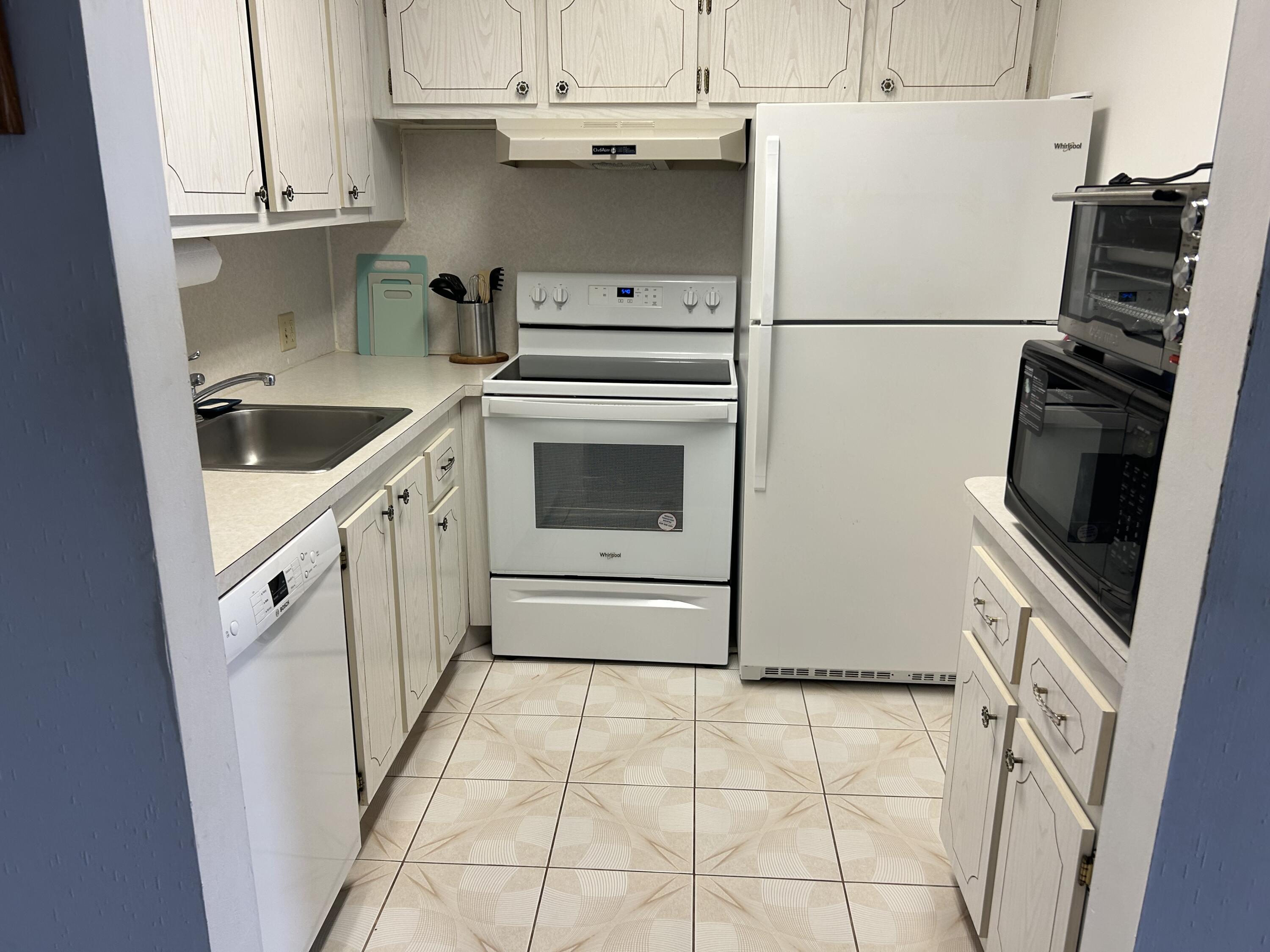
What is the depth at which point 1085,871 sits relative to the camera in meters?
1.16

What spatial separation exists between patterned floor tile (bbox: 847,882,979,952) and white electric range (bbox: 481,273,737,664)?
1.00 m

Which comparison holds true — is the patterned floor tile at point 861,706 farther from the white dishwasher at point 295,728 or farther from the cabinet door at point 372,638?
the white dishwasher at point 295,728

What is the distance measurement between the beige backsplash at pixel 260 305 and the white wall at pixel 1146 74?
2.16m

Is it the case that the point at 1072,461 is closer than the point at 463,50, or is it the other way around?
the point at 1072,461

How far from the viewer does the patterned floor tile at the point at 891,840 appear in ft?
6.50

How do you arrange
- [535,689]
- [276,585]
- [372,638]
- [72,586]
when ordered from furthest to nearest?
[535,689] < [372,638] < [276,585] < [72,586]

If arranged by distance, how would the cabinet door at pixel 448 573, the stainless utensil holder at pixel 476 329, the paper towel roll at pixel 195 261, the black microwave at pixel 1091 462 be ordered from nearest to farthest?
the black microwave at pixel 1091 462, the paper towel roll at pixel 195 261, the cabinet door at pixel 448 573, the stainless utensil holder at pixel 476 329

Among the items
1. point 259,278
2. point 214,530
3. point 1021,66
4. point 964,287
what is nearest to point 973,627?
point 964,287

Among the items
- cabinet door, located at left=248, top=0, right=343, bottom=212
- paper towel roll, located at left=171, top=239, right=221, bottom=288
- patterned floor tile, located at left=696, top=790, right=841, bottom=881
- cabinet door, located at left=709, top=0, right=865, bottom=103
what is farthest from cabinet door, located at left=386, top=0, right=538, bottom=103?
patterned floor tile, located at left=696, top=790, right=841, bottom=881

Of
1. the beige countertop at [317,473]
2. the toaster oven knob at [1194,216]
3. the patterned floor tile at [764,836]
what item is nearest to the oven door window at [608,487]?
the beige countertop at [317,473]

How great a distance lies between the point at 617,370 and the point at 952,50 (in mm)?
1293

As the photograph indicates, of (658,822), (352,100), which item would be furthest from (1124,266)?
(352,100)

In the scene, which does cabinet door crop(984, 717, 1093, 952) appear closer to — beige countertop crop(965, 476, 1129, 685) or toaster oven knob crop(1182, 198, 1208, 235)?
beige countertop crop(965, 476, 1129, 685)

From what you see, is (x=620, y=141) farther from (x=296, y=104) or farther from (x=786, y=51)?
(x=296, y=104)
